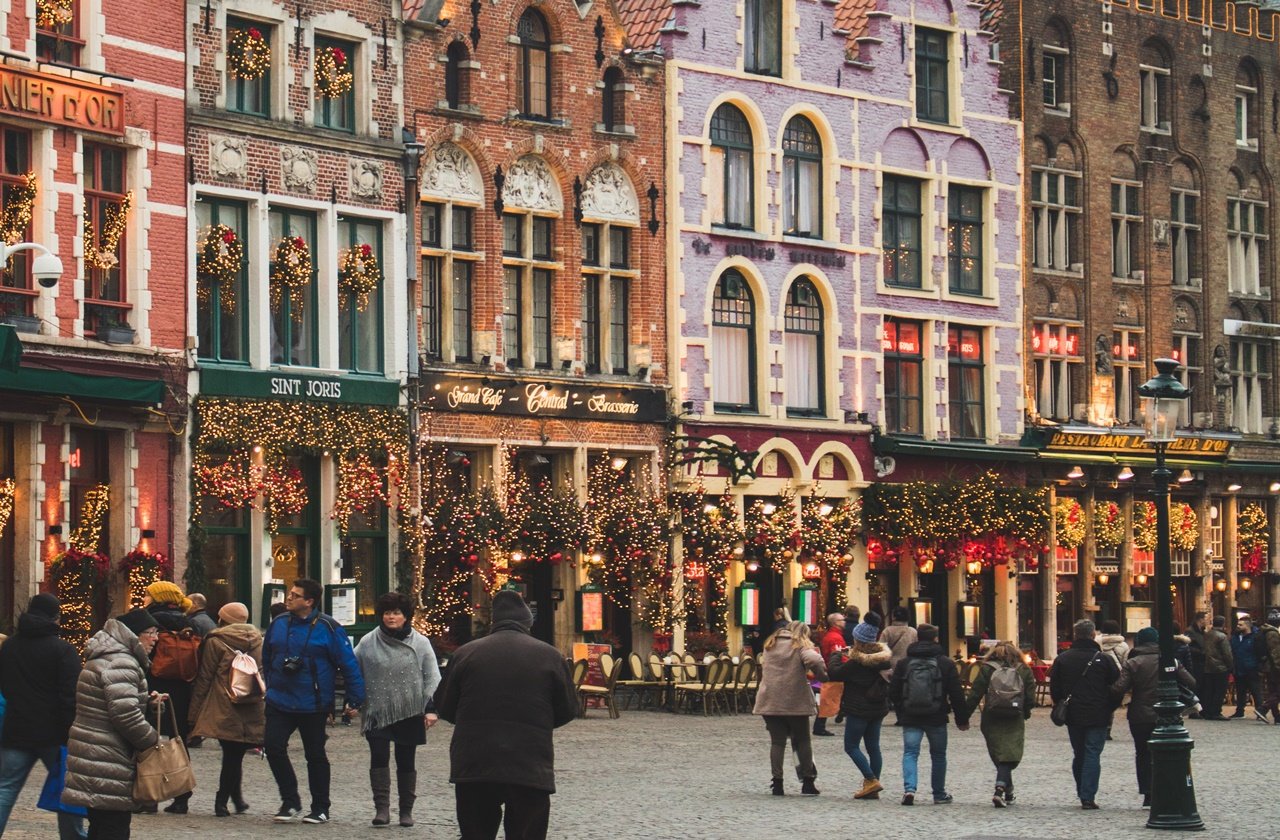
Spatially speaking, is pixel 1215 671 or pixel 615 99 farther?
pixel 615 99

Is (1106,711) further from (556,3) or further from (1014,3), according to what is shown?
(1014,3)

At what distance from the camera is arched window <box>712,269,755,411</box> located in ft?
135

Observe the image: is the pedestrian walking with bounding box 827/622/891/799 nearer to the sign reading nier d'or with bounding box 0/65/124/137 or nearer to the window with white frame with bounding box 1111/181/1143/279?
the sign reading nier d'or with bounding box 0/65/124/137

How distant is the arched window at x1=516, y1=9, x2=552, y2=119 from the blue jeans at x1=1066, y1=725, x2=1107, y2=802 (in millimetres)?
18476

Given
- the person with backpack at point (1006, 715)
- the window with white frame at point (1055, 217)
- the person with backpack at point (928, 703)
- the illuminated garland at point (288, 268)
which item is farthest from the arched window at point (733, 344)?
the person with backpack at point (1006, 715)

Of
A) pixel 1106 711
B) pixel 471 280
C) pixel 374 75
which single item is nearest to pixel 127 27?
pixel 374 75

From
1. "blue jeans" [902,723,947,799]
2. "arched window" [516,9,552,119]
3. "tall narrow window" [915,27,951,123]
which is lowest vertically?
"blue jeans" [902,723,947,799]

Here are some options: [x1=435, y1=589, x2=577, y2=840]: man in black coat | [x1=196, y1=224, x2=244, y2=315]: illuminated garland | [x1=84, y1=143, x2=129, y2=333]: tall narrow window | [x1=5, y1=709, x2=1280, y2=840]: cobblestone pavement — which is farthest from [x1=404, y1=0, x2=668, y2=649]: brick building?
[x1=435, y1=589, x2=577, y2=840]: man in black coat

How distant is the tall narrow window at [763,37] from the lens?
138 feet

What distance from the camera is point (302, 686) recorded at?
64.2 feet

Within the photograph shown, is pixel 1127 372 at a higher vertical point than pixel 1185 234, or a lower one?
lower

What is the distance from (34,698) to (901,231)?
29.9m

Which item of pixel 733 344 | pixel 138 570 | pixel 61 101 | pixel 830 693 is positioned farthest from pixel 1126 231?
pixel 61 101

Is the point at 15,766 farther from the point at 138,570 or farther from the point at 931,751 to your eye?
the point at 138,570
